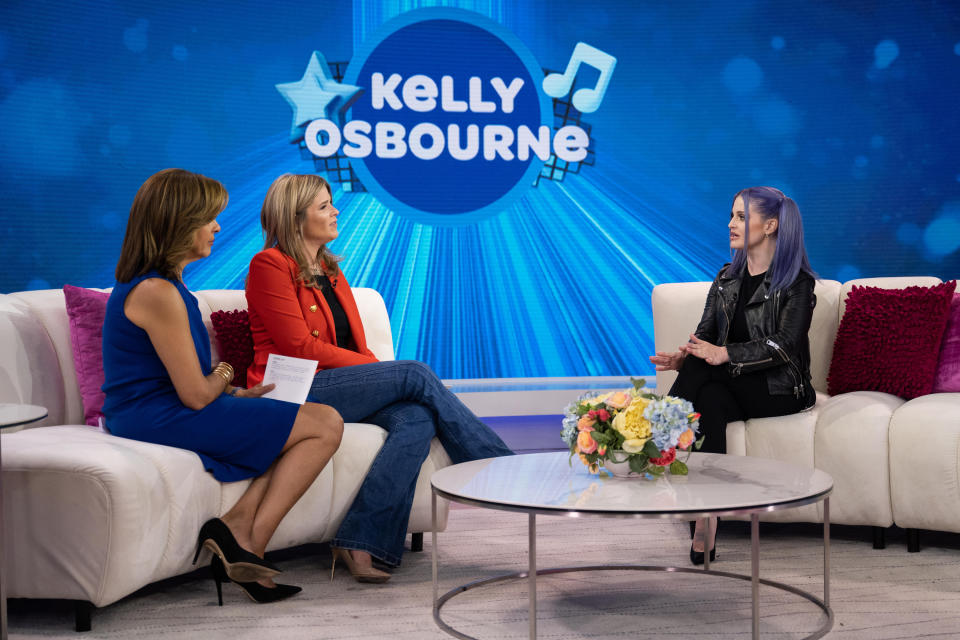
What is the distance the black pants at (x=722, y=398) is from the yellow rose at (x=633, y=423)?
0.90m

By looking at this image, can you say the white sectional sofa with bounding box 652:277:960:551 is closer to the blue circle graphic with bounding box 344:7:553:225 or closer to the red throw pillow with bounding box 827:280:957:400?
the red throw pillow with bounding box 827:280:957:400

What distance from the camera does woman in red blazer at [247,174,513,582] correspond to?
114 inches

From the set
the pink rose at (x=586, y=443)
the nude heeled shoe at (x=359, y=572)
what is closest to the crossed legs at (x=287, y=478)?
the nude heeled shoe at (x=359, y=572)


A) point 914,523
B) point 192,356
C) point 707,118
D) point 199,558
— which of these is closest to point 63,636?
point 199,558

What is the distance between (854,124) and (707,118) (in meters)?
0.85

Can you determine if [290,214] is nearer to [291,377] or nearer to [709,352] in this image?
[291,377]

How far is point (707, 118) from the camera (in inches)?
225

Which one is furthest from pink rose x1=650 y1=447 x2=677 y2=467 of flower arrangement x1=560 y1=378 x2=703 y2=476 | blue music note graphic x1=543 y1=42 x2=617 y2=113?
blue music note graphic x1=543 y1=42 x2=617 y2=113

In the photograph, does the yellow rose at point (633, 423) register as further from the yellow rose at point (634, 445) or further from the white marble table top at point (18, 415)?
the white marble table top at point (18, 415)

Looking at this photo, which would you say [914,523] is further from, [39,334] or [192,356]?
[39,334]

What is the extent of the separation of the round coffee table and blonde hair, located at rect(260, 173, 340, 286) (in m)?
1.04

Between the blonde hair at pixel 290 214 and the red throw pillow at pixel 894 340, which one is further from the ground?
the blonde hair at pixel 290 214

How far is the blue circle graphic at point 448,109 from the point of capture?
17.9ft

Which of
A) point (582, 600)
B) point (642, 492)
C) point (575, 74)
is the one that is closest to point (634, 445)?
point (642, 492)
